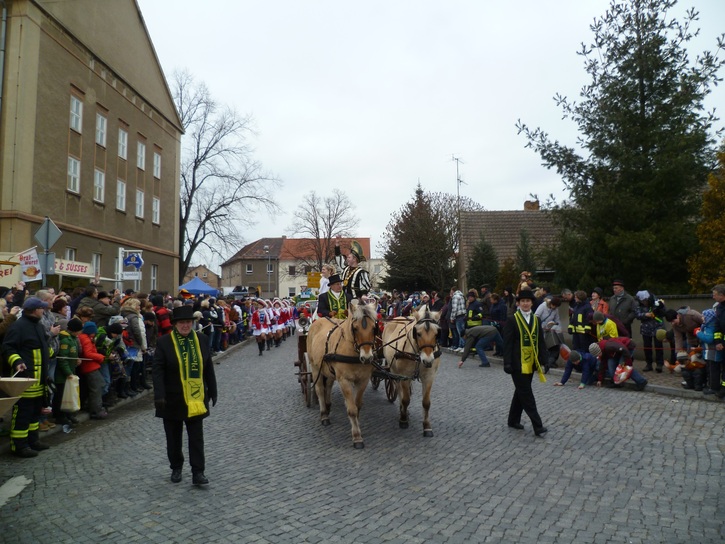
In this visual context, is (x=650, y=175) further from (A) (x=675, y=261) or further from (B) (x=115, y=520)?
(B) (x=115, y=520)

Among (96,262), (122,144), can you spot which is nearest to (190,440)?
(96,262)

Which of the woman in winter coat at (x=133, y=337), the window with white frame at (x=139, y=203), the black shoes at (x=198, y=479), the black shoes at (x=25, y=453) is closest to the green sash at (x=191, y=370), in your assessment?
A: the black shoes at (x=198, y=479)

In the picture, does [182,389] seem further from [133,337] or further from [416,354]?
[133,337]

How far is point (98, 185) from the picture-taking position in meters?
25.1

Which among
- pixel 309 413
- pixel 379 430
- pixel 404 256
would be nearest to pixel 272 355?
pixel 309 413

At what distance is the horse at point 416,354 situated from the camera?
7762 mm

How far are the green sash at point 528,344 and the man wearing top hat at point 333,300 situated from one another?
3183mm

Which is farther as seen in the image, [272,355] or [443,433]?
[272,355]

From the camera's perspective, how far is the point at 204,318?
1769 centimetres

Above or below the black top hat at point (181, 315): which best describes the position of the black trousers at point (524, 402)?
below

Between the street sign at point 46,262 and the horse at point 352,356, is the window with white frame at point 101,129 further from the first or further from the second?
the horse at point 352,356

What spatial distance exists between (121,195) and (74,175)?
14.6 feet

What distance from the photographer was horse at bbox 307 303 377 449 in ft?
24.5

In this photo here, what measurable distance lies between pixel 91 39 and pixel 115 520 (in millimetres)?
24749
